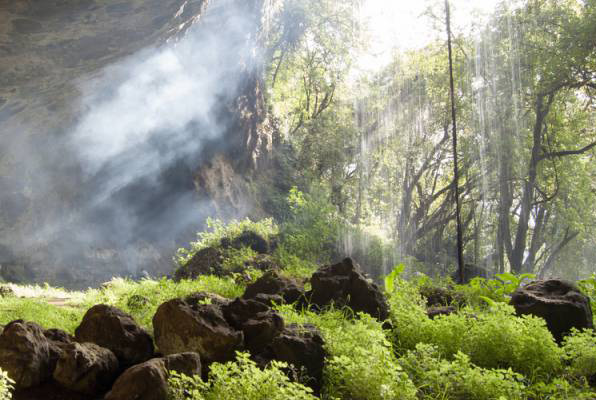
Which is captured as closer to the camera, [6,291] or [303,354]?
[303,354]

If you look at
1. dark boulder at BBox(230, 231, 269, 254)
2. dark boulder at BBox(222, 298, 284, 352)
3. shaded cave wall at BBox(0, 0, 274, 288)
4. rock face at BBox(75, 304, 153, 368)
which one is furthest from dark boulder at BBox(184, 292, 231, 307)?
dark boulder at BBox(230, 231, 269, 254)

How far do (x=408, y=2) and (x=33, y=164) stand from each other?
15360 mm

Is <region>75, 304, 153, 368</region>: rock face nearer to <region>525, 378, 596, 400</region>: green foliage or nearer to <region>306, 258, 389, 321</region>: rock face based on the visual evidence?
<region>306, 258, 389, 321</region>: rock face

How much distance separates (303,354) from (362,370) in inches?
24.0

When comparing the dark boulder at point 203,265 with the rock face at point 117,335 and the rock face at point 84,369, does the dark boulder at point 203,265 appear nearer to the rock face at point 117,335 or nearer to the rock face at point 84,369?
the rock face at point 117,335

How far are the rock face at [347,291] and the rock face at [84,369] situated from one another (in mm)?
2491

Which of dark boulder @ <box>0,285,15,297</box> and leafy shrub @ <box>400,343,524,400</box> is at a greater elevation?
leafy shrub @ <box>400,343,524,400</box>

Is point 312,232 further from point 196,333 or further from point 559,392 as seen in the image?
point 559,392

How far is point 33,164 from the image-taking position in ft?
40.9

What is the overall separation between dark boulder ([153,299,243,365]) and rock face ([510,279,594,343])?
10.0 ft

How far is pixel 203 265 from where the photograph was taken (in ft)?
33.6

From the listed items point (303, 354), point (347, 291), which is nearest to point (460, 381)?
point (303, 354)

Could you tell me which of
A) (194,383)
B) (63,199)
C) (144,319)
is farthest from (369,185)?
(194,383)

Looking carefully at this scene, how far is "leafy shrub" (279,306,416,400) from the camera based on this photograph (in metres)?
3.26
